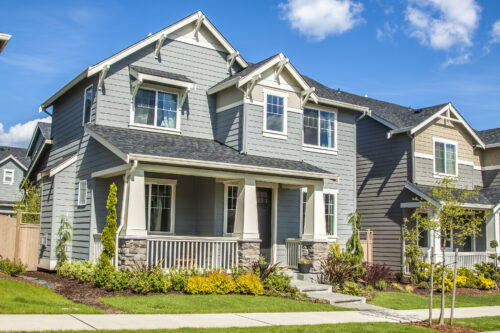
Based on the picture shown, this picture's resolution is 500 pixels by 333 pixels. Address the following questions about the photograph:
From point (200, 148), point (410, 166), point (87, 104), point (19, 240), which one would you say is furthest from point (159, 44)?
point (410, 166)

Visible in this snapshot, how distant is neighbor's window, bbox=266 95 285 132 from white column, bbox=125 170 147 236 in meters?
Answer: 5.84

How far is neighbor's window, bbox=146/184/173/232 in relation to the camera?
17.3 m

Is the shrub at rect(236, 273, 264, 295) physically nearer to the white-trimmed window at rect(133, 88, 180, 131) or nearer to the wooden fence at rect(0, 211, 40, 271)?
the white-trimmed window at rect(133, 88, 180, 131)

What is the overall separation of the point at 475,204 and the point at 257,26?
1267 cm

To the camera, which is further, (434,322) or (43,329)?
(434,322)

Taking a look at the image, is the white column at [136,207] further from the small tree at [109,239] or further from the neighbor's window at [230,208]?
the neighbor's window at [230,208]

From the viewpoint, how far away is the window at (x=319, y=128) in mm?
20031

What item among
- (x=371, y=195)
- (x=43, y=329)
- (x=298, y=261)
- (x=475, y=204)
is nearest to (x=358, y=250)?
(x=298, y=261)

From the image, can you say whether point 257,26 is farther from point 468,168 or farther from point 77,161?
point 468,168

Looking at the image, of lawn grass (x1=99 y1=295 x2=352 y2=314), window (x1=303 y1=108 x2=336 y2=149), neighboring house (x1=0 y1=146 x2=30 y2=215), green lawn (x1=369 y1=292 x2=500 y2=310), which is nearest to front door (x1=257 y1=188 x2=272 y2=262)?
window (x1=303 y1=108 x2=336 y2=149)

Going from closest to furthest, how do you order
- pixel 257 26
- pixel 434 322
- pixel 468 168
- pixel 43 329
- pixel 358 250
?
pixel 43 329 → pixel 434 322 → pixel 257 26 → pixel 358 250 → pixel 468 168

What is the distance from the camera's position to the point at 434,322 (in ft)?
38.7

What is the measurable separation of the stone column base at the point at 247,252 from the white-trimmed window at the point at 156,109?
4990 millimetres

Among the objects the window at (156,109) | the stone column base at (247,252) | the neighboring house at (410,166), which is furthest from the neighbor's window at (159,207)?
the neighboring house at (410,166)
